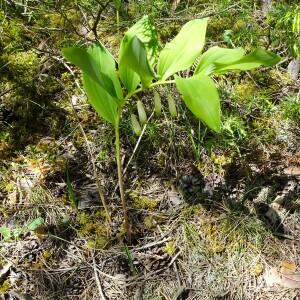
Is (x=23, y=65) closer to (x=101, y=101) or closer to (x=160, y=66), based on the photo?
(x=101, y=101)

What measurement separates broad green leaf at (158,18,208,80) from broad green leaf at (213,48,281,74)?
204mm

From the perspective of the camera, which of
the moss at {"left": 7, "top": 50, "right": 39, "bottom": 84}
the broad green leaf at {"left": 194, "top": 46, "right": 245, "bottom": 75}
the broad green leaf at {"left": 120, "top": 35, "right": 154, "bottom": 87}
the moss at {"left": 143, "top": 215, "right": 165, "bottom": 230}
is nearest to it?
the broad green leaf at {"left": 120, "top": 35, "right": 154, "bottom": 87}

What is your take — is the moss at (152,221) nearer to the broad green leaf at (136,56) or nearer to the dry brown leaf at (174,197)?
the dry brown leaf at (174,197)

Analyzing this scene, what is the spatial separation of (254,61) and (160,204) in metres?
1.02

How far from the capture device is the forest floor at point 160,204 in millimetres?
1904

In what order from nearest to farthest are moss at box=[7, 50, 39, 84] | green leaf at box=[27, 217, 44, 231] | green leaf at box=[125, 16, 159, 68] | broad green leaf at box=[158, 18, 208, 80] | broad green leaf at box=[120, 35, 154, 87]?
1. broad green leaf at box=[120, 35, 154, 87]
2. broad green leaf at box=[158, 18, 208, 80]
3. green leaf at box=[125, 16, 159, 68]
4. green leaf at box=[27, 217, 44, 231]
5. moss at box=[7, 50, 39, 84]

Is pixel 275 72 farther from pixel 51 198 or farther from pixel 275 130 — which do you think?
pixel 51 198

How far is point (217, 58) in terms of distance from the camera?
1514 millimetres

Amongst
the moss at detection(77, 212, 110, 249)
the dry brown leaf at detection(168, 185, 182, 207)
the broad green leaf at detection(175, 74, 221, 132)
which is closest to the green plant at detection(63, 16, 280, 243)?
the broad green leaf at detection(175, 74, 221, 132)

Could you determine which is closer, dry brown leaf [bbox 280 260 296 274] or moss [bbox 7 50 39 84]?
dry brown leaf [bbox 280 260 296 274]

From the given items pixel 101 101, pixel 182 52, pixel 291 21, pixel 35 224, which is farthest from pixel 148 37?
pixel 35 224

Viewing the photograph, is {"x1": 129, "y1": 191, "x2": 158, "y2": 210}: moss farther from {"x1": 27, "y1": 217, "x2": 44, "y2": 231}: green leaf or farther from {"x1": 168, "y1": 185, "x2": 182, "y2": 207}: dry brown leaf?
{"x1": 27, "y1": 217, "x2": 44, "y2": 231}: green leaf

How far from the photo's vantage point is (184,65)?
160 centimetres

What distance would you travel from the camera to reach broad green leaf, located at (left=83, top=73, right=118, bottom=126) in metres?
1.66
